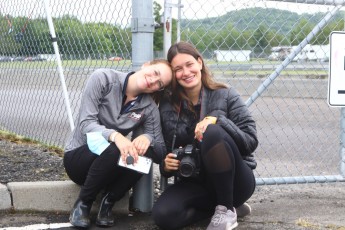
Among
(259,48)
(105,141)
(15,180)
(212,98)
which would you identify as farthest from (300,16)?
(15,180)

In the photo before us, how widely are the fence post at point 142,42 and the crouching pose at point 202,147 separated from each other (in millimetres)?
246

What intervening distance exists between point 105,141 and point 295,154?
3.51 m

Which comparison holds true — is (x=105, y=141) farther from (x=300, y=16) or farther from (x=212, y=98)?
(x=300, y=16)

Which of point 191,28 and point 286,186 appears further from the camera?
point 286,186

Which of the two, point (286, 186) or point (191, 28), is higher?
point (191, 28)

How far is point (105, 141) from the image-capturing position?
3.73 meters

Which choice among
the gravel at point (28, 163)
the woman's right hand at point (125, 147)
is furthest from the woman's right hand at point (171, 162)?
the gravel at point (28, 163)

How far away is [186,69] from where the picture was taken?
12.6 ft

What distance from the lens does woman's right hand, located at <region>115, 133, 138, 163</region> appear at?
3.65 meters

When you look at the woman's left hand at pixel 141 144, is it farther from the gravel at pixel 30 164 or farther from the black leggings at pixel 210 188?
the gravel at pixel 30 164

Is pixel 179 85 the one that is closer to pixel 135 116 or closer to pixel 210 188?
pixel 135 116

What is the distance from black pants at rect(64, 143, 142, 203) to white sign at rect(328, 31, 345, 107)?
5.22 ft

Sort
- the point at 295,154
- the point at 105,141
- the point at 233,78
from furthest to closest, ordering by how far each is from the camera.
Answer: the point at 295,154 → the point at 233,78 → the point at 105,141

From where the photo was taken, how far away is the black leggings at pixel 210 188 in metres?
3.62
